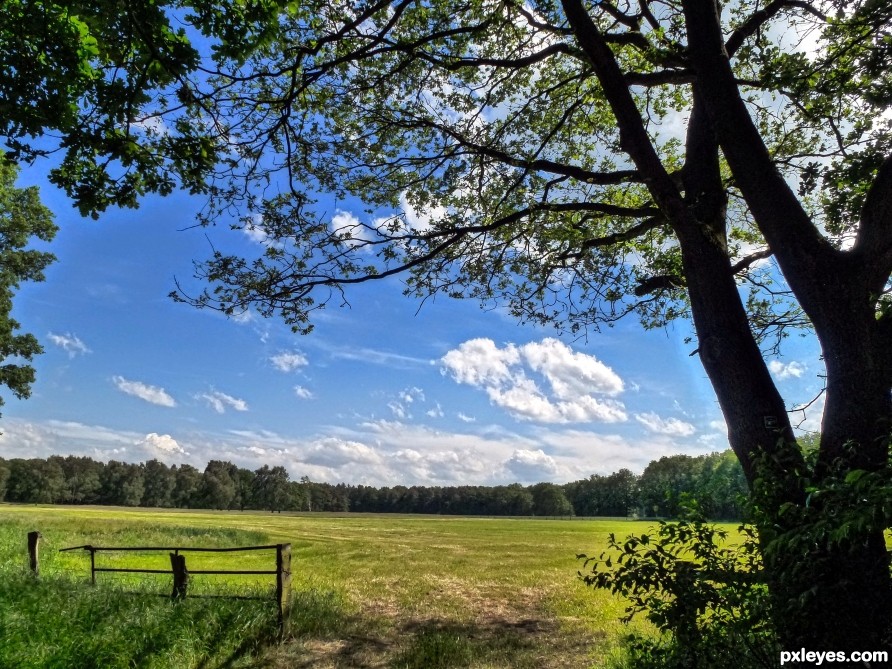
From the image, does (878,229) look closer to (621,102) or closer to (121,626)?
(621,102)

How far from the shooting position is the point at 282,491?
142250mm

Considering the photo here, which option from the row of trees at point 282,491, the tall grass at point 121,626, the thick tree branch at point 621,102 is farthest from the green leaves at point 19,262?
the row of trees at point 282,491

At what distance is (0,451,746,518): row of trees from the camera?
115 m

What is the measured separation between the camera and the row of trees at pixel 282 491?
115062mm

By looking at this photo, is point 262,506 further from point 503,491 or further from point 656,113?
point 656,113

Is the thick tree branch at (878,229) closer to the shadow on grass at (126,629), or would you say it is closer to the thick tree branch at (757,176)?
the thick tree branch at (757,176)

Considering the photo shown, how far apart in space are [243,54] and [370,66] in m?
4.33

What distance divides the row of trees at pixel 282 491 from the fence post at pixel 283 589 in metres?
102

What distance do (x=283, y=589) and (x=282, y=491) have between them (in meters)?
143

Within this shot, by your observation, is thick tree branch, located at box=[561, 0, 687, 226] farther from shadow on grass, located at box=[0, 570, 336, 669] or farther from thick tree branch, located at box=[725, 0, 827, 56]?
shadow on grass, located at box=[0, 570, 336, 669]

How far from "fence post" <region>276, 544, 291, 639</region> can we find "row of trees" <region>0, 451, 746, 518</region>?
102 m

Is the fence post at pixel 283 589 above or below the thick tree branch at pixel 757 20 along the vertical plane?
below

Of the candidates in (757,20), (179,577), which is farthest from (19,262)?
(757,20)

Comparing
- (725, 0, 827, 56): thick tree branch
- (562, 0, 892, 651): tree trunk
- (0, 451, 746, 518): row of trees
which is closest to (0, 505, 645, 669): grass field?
(562, 0, 892, 651): tree trunk
